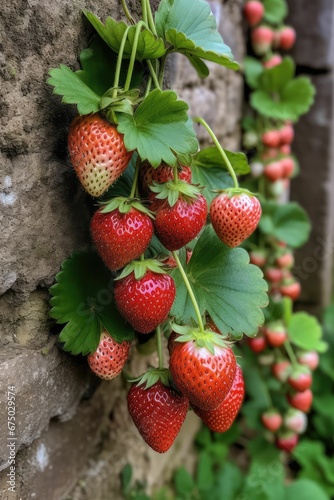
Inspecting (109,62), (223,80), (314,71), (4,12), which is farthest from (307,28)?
(4,12)

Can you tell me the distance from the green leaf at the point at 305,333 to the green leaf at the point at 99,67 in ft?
3.45

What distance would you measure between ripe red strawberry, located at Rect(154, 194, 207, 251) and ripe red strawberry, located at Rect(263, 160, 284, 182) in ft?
2.98

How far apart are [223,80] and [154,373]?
103 centimetres

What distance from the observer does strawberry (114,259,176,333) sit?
76 cm

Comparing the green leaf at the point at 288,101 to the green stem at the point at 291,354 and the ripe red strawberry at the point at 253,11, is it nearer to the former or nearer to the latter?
the ripe red strawberry at the point at 253,11

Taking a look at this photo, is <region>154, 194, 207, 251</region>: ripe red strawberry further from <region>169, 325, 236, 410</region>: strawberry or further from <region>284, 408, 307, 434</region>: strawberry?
<region>284, 408, 307, 434</region>: strawberry

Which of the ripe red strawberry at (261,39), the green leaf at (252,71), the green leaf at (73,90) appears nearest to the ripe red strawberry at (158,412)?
the green leaf at (73,90)

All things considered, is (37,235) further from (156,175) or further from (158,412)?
(158,412)

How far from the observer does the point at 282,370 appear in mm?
1645

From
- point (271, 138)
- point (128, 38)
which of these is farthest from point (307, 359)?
point (128, 38)

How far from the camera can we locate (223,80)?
1562 millimetres

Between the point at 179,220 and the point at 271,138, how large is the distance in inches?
38.6

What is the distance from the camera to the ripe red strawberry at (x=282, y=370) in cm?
164

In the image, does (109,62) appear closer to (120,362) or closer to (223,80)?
(120,362)
